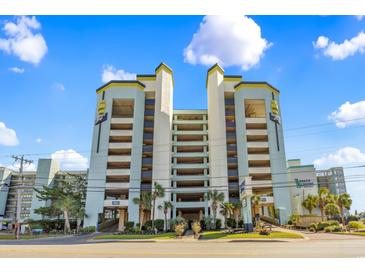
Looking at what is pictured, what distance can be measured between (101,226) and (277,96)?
45.5 metres

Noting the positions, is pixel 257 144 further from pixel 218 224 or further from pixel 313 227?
pixel 313 227

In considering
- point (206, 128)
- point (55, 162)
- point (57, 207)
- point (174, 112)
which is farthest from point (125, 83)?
point (55, 162)

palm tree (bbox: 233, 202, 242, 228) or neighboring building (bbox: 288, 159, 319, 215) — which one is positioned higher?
neighboring building (bbox: 288, 159, 319, 215)

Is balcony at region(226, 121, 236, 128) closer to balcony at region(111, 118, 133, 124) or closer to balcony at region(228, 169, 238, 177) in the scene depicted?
balcony at region(228, 169, 238, 177)

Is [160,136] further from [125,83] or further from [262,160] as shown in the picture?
[262,160]

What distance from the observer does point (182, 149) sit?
5556 centimetres

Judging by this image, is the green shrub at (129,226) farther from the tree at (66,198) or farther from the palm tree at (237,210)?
the palm tree at (237,210)

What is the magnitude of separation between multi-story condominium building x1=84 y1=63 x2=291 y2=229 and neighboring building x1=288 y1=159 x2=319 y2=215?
8105mm

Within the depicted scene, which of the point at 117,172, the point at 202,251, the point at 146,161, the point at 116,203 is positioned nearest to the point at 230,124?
the point at 146,161

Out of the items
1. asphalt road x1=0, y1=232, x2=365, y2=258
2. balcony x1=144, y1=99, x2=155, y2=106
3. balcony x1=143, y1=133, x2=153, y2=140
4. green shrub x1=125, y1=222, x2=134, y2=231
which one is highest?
balcony x1=144, y1=99, x2=155, y2=106

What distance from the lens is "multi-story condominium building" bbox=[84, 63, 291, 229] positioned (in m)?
46.2

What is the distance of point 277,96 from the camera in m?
55.4

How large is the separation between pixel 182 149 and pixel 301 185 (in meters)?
27.9

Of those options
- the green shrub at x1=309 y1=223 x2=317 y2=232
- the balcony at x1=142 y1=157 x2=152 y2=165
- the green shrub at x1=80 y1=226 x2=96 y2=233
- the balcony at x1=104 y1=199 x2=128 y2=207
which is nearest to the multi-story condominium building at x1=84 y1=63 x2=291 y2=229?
the balcony at x1=142 y1=157 x2=152 y2=165
